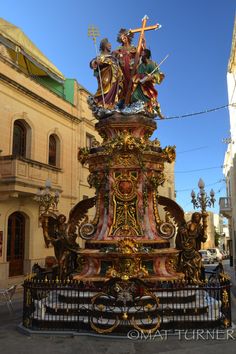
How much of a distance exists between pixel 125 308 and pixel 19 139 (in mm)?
13846

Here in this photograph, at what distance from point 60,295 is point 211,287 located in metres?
3.71

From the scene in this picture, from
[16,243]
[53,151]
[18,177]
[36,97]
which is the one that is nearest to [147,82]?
[18,177]

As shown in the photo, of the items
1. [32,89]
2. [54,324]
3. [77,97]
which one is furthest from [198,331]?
[77,97]

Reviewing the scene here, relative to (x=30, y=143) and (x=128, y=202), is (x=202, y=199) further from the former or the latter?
(x=30, y=143)

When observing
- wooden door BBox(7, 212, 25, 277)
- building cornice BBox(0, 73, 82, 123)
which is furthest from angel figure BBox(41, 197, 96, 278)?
building cornice BBox(0, 73, 82, 123)

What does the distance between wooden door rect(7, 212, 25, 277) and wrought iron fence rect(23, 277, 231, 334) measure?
979cm

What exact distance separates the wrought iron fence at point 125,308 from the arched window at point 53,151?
1391cm

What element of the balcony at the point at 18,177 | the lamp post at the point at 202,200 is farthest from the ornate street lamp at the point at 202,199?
the balcony at the point at 18,177

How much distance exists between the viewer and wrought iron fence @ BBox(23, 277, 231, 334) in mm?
8078

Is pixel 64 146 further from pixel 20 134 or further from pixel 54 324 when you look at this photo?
pixel 54 324

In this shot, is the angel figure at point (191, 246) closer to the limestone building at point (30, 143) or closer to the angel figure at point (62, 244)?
the angel figure at point (62, 244)

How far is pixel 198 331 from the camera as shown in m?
8.13

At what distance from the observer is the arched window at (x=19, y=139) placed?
19.5 meters

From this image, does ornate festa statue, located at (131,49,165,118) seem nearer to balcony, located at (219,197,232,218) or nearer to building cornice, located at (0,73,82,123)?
building cornice, located at (0,73,82,123)
